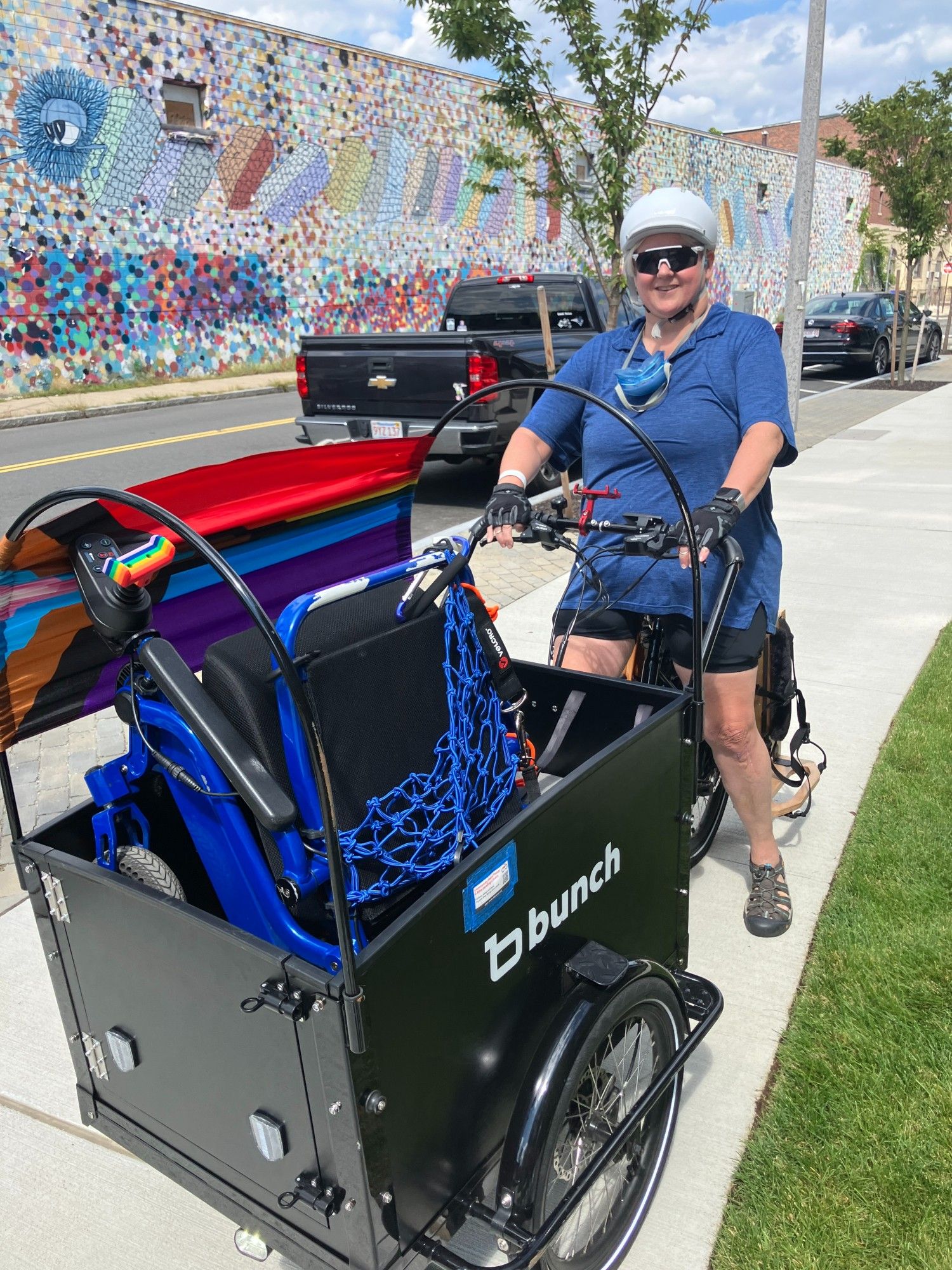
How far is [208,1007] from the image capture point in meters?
1.63

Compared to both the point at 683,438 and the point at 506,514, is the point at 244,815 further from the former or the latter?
the point at 683,438

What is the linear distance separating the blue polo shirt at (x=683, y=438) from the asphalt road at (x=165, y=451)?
4602mm

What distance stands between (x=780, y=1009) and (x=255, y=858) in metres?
1.78

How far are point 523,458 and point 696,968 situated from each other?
5.23 ft

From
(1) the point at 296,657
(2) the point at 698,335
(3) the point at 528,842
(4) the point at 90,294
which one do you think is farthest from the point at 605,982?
(4) the point at 90,294

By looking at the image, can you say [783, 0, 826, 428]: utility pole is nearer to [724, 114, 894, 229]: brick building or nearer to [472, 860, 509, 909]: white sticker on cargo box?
[472, 860, 509, 909]: white sticker on cargo box

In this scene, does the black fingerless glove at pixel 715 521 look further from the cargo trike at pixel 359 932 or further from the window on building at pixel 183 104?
Result: the window on building at pixel 183 104

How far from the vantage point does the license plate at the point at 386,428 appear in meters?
8.02

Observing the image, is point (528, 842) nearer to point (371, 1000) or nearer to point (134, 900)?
point (371, 1000)

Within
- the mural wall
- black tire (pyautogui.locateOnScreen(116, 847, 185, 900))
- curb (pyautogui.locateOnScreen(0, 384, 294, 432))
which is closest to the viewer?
black tire (pyautogui.locateOnScreen(116, 847, 185, 900))

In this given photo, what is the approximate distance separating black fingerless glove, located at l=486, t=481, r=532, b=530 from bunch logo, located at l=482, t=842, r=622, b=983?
0.88 meters

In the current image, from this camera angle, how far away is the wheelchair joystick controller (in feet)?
5.28

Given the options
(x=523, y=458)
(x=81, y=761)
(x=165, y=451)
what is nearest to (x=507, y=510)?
Result: (x=523, y=458)

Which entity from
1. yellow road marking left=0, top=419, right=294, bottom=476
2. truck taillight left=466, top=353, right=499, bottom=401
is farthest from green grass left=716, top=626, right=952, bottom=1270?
yellow road marking left=0, top=419, right=294, bottom=476
